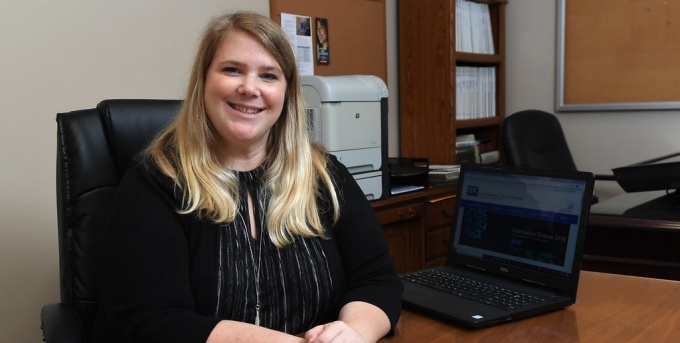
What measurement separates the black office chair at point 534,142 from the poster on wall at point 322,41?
885mm

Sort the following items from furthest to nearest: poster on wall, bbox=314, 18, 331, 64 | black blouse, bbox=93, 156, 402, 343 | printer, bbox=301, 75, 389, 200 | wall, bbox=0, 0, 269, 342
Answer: poster on wall, bbox=314, 18, 331, 64 → printer, bbox=301, 75, 389, 200 → wall, bbox=0, 0, 269, 342 → black blouse, bbox=93, 156, 402, 343

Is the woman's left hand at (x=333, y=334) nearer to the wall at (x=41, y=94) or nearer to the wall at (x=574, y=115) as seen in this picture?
the wall at (x=41, y=94)

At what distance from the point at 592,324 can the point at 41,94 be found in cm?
169

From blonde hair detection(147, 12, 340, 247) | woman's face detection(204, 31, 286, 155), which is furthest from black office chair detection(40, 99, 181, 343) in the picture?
woman's face detection(204, 31, 286, 155)

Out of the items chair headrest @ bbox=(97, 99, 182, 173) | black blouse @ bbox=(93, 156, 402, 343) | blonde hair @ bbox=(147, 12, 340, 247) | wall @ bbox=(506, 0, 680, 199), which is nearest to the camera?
black blouse @ bbox=(93, 156, 402, 343)

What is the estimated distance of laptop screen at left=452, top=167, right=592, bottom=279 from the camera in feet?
3.81

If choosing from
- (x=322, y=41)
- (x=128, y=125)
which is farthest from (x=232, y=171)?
(x=322, y=41)

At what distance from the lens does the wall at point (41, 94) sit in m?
1.87

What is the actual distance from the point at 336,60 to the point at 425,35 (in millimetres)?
566

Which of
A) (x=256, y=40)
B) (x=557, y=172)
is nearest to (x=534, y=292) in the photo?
(x=557, y=172)

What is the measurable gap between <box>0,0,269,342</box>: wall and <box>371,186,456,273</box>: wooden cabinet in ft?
3.52

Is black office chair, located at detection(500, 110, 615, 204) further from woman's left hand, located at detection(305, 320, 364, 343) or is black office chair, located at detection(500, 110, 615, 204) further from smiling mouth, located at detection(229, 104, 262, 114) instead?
woman's left hand, located at detection(305, 320, 364, 343)

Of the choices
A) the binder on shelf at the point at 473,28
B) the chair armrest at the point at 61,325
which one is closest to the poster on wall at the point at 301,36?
the binder on shelf at the point at 473,28

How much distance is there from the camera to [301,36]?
108 inches
